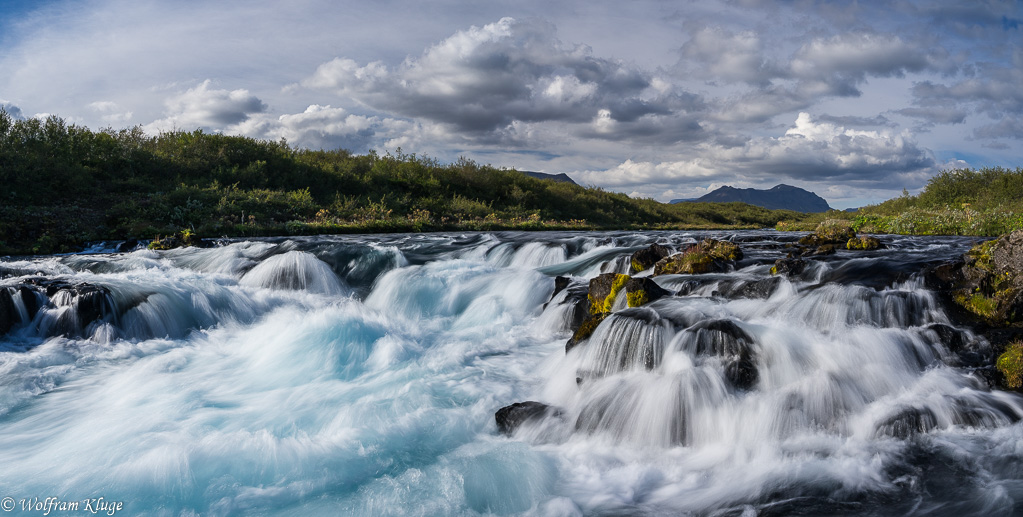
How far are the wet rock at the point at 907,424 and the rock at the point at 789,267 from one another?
14.5ft

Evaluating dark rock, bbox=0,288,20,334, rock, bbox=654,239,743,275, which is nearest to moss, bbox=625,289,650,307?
rock, bbox=654,239,743,275

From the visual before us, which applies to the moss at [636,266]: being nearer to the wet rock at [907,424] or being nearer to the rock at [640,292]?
the rock at [640,292]

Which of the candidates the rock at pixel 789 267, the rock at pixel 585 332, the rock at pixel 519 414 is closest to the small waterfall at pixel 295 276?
the rock at pixel 585 332

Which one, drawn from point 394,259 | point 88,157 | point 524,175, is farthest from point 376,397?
point 524,175

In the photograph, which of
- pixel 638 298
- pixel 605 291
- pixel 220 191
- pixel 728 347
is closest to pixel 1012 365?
pixel 728 347

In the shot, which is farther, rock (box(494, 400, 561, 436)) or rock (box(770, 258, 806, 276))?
rock (box(770, 258, 806, 276))

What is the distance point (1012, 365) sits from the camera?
5723 millimetres

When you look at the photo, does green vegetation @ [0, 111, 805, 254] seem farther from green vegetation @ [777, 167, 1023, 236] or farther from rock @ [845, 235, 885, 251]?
rock @ [845, 235, 885, 251]

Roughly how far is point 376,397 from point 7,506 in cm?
376

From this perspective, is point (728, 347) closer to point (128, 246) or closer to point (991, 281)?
point (991, 281)

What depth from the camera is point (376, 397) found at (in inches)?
289

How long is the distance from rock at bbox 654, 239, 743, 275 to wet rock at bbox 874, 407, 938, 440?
5427 millimetres

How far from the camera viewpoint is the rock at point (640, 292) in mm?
8531

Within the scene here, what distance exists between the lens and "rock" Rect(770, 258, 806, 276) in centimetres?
962
